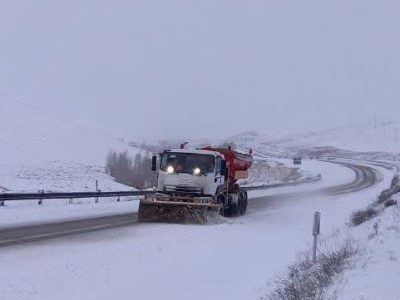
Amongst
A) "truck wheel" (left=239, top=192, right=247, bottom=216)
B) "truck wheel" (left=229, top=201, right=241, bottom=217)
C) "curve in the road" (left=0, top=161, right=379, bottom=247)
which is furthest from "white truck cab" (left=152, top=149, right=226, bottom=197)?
"truck wheel" (left=239, top=192, right=247, bottom=216)

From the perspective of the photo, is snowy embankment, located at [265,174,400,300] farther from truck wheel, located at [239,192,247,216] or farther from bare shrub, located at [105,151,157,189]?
bare shrub, located at [105,151,157,189]

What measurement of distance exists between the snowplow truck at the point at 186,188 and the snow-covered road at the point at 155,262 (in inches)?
39.2

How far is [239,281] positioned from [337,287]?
408cm

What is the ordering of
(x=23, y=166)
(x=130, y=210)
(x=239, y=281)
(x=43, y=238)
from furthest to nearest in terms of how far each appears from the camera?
(x=23, y=166) → (x=130, y=210) → (x=43, y=238) → (x=239, y=281)

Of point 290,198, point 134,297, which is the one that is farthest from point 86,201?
point 134,297

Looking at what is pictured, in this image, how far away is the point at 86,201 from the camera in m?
31.4

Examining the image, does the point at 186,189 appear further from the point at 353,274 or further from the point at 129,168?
the point at 129,168

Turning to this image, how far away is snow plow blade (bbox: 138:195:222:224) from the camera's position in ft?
73.7

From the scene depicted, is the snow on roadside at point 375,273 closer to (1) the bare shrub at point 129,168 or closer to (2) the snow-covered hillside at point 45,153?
(2) the snow-covered hillside at point 45,153

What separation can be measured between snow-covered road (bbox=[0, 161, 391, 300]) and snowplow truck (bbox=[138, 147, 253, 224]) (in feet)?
3.27

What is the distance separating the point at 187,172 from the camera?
23672 mm

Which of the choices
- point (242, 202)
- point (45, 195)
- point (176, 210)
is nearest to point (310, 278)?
point (176, 210)

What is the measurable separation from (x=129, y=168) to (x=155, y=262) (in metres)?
71.7

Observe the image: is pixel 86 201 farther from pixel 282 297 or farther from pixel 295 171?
pixel 295 171
